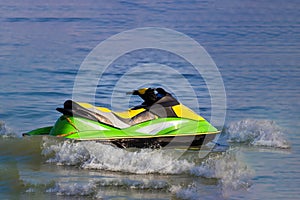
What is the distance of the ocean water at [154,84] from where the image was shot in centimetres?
1017

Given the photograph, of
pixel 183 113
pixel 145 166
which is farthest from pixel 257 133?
pixel 145 166

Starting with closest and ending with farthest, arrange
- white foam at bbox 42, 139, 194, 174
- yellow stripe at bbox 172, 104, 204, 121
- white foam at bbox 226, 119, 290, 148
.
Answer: white foam at bbox 42, 139, 194, 174, yellow stripe at bbox 172, 104, 204, 121, white foam at bbox 226, 119, 290, 148

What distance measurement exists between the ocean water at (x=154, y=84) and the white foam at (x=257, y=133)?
17mm

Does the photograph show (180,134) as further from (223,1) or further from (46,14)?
(223,1)

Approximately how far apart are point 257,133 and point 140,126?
7.50 feet

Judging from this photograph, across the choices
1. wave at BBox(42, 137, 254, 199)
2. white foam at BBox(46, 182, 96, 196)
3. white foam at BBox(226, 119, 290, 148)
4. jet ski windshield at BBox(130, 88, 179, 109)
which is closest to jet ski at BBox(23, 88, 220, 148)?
jet ski windshield at BBox(130, 88, 179, 109)

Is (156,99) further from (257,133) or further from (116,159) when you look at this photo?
(257,133)

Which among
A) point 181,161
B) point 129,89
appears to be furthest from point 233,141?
point 129,89

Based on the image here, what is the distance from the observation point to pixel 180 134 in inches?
456

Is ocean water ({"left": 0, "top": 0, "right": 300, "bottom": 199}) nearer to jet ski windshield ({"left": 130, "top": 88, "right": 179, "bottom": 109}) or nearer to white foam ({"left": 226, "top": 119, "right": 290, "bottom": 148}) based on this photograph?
white foam ({"left": 226, "top": 119, "right": 290, "bottom": 148})

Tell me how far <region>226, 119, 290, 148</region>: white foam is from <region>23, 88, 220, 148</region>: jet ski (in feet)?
3.14

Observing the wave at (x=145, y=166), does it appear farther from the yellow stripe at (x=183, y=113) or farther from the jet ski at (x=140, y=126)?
the yellow stripe at (x=183, y=113)

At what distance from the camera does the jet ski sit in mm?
11258

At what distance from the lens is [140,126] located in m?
11.6
